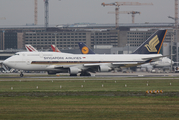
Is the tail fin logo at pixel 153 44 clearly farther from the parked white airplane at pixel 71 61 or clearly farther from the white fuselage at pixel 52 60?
the white fuselage at pixel 52 60

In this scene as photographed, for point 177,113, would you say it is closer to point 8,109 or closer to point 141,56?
point 8,109

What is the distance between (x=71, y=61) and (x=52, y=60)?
4.64m

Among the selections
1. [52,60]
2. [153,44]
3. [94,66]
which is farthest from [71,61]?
[153,44]

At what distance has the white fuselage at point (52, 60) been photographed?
246ft

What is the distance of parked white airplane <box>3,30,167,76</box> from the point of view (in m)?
75.1

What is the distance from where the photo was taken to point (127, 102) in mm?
29844

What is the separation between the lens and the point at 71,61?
255 ft

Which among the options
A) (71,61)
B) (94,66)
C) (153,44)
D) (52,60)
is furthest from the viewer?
(153,44)

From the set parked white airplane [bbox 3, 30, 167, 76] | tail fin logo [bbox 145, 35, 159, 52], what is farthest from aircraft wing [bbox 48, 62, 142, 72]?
tail fin logo [bbox 145, 35, 159, 52]

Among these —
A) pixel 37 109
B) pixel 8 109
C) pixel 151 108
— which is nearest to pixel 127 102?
pixel 151 108

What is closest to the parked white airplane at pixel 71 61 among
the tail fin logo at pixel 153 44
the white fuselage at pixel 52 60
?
the white fuselage at pixel 52 60

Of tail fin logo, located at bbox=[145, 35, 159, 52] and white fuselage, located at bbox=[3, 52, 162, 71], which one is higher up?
tail fin logo, located at bbox=[145, 35, 159, 52]

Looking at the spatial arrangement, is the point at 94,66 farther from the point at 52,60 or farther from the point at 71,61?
the point at 52,60

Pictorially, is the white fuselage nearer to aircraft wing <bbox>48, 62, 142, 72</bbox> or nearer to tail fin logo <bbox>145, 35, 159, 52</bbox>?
aircraft wing <bbox>48, 62, 142, 72</bbox>
